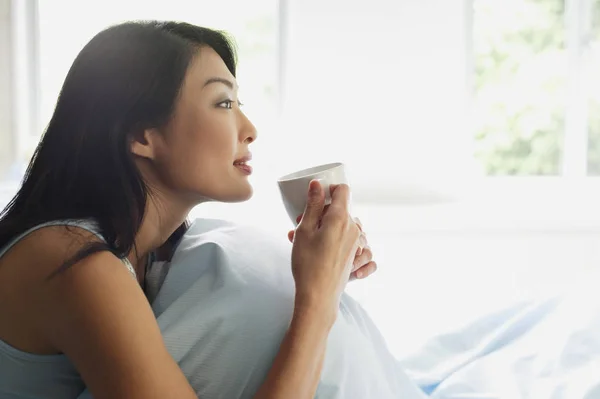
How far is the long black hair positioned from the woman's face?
0.07ft

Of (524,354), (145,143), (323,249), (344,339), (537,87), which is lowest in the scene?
(524,354)

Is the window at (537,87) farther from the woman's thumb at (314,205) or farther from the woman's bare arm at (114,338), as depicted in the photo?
the woman's bare arm at (114,338)

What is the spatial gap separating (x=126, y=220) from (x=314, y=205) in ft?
0.83

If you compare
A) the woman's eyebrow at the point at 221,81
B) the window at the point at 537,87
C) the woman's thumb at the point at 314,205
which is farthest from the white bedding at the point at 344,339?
the window at the point at 537,87

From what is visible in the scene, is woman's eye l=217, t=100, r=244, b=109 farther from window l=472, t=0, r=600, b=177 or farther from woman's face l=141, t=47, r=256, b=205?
window l=472, t=0, r=600, b=177

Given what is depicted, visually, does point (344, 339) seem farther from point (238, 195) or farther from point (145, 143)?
point (145, 143)

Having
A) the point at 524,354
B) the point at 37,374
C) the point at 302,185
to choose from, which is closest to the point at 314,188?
the point at 302,185

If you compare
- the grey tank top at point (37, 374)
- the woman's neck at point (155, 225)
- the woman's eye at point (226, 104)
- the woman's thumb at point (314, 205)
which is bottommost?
the grey tank top at point (37, 374)

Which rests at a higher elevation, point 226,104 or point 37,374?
point 226,104

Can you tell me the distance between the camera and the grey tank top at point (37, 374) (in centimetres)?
82

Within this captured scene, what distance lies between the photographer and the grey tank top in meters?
0.82

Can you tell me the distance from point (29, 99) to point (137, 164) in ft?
5.04

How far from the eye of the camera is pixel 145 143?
0.96 meters

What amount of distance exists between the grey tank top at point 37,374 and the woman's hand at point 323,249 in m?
0.21
